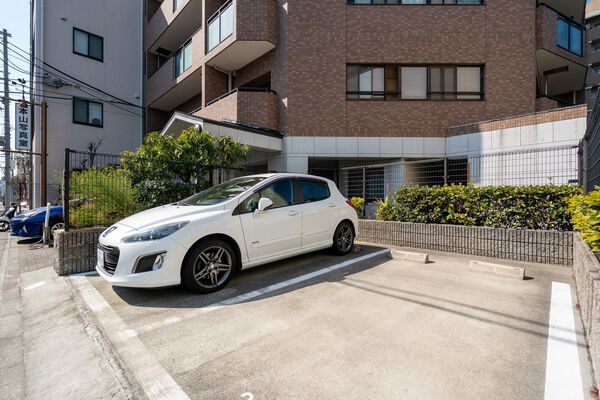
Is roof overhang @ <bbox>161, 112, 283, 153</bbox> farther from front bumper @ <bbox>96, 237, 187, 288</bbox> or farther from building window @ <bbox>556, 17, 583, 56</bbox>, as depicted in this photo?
building window @ <bbox>556, 17, 583, 56</bbox>

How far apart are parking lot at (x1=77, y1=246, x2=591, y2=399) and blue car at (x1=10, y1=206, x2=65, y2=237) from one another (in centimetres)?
568

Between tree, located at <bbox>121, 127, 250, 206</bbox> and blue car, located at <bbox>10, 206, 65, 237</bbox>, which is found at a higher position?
tree, located at <bbox>121, 127, 250, 206</bbox>

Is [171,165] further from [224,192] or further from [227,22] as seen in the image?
[227,22]

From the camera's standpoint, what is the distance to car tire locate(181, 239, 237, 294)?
3.66 meters

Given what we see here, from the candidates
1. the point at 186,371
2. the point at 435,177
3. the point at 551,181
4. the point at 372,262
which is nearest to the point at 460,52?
the point at 435,177

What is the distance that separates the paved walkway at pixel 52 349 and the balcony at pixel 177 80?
10937 millimetres

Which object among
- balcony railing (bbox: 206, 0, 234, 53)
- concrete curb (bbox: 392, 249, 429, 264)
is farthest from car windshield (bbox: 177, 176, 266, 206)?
balcony railing (bbox: 206, 0, 234, 53)

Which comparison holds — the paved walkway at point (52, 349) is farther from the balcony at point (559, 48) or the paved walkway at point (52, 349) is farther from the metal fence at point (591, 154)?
the balcony at point (559, 48)

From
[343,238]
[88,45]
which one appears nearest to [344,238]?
[343,238]

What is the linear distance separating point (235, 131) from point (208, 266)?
6.32 metres

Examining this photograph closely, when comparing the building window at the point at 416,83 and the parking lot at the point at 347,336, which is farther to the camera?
the building window at the point at 416,83

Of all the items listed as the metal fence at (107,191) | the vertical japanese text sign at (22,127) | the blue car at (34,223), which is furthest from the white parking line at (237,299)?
the vertical japanese text sign at (22,127)

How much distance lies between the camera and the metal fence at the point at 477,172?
6.07m

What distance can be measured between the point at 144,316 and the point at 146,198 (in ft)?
11.0
